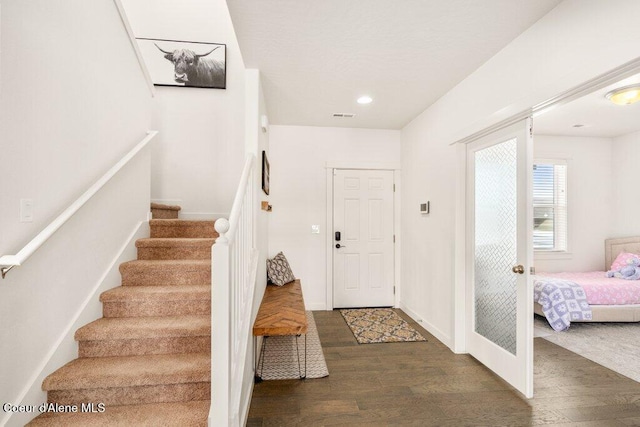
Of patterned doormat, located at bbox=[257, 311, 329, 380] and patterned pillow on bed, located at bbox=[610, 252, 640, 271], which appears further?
patterned pillow on bed, located at bbox=[610, 252, 640, 271]

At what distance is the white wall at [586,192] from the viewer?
15.3 feet

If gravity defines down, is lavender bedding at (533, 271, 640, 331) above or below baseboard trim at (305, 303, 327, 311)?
above

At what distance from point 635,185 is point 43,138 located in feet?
23.6

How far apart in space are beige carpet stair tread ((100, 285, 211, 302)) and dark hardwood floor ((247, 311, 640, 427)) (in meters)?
0.90

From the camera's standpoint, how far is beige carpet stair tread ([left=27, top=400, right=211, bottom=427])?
1.44m

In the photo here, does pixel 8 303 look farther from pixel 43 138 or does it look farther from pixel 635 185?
pixel 635 185

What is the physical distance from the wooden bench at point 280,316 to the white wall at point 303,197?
3.05ft

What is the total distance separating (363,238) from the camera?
13.7ft

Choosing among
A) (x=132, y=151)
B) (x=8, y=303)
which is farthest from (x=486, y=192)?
(x=8, y=303)

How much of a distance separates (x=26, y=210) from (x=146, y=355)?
3.58 feet

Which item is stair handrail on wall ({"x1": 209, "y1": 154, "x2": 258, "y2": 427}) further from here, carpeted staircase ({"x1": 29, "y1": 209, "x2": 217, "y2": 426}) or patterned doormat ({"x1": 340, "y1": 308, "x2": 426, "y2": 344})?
patterned doormat ({"x1": 340, "y1": 308, "x2": 426, "y2": 344})

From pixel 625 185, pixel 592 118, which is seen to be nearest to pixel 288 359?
pixel 592 118

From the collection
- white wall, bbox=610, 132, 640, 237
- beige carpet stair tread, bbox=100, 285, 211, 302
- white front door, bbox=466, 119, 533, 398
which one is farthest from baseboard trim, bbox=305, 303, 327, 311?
white wall, bbox=610, 132, 640, 237

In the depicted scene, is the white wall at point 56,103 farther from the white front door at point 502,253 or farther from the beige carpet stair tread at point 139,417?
the white front door at point 502,253
